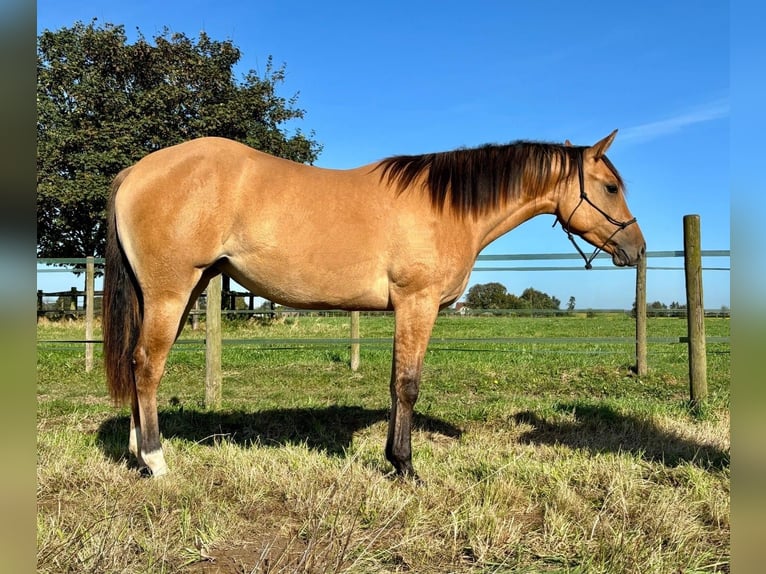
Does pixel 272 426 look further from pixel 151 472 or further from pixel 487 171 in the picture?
pixel 487 171

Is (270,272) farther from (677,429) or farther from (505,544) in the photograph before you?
(677,429)

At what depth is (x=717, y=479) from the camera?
312 centimetres

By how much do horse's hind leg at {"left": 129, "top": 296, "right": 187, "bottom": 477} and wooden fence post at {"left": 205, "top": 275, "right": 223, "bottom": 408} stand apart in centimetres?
230

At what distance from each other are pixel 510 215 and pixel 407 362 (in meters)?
1.32

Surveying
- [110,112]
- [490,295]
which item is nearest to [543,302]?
[490,295]

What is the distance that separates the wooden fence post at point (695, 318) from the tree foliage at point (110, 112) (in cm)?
1555

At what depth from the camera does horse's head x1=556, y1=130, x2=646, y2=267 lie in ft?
12.3

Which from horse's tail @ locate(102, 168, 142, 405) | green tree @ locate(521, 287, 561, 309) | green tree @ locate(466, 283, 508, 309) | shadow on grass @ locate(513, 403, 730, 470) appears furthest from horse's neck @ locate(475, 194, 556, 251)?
green tree @ locate(466, 283, 508, 309)

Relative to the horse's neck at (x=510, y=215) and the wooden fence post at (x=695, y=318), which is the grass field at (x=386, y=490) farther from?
the horse's neck at (x=510, y=215)

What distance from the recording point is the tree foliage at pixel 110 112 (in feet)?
54.4

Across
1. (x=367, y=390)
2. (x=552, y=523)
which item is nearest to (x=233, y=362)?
(x=367, y=390)

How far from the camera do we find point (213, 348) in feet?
19.2

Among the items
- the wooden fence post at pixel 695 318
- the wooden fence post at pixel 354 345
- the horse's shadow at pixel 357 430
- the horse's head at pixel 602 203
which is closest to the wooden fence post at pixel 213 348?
the horse's shadow at pixel 357 430

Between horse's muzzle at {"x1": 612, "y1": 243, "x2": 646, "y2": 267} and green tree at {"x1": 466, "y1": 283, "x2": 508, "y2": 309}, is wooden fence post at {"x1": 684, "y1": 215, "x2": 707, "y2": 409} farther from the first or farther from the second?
green tree at {"x1": 466, "y1": 283, "x2": 508, "y2": 309}
